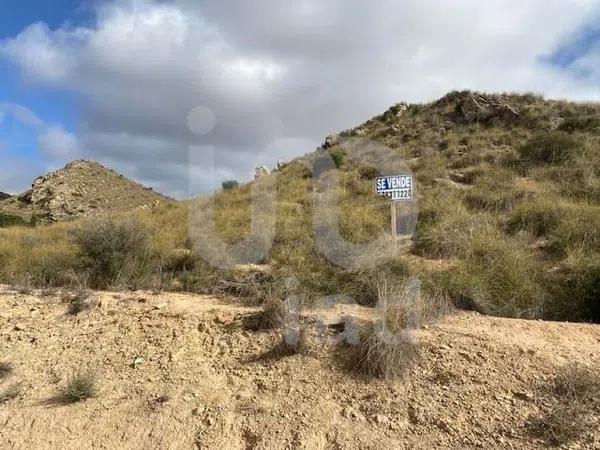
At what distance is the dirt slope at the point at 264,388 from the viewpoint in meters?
4.19

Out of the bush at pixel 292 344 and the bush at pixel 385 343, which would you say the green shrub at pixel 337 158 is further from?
the bush at pixel 292 344

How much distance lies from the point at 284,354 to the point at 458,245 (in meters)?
4.25

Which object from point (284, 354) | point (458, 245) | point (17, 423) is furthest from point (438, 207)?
point (17, 423)

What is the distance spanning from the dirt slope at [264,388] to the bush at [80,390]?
0.23ft

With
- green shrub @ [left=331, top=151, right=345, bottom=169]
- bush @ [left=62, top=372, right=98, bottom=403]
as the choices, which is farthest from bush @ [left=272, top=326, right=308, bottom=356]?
green shrub @ [left=331, top=151, right=345, bottom=169]

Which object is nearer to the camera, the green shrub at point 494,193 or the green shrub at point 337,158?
the green shrub at point 494,193

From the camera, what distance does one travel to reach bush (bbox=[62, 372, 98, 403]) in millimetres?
4812

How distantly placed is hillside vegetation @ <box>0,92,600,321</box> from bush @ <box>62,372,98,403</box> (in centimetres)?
222

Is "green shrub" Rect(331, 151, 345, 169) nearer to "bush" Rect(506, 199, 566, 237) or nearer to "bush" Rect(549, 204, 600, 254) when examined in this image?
"bush" Rect(506, 199, 566, 237)

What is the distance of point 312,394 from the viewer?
463 centimetres

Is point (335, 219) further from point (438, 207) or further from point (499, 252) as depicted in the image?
point (499, 252)

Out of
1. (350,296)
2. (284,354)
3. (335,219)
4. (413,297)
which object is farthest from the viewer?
(335,219)

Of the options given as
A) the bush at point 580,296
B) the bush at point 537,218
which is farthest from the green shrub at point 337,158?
the bush at point 580,296

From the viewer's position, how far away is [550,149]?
47.9ft
